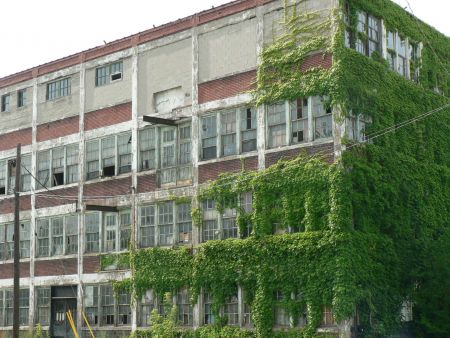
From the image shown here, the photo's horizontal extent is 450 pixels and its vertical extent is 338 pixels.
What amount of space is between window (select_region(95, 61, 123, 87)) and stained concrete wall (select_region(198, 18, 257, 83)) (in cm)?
471

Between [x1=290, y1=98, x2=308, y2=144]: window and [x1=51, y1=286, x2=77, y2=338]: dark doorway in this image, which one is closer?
[x1=290, y1=98, x2=308, y2=144]: window

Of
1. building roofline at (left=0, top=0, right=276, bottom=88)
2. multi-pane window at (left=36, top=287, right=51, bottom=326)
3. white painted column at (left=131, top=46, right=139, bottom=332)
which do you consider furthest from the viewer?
multi-pane window at (left=36, top=287, right=51, bottom=326)

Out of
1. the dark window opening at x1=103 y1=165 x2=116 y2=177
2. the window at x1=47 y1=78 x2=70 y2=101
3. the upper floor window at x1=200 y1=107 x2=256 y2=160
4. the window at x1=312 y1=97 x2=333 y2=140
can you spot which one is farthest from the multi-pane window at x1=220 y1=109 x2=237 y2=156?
the window at x1=47 y1=78 x2=70 y2=101

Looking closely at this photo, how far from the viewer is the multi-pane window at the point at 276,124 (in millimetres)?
26766

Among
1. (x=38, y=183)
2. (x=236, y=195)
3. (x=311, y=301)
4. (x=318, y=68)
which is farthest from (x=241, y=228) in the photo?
(x=38, y=183)

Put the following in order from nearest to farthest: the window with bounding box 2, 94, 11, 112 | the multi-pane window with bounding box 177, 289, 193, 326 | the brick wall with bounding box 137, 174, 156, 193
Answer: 1. the multi-pane window with bounding box 177, 289, 193, 326
2. the brick wall with bounding box 137, 174, 156, 193
3. the window with bounding box 2, 94, 11, 112

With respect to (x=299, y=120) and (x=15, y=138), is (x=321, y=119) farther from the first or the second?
(x=15, y=138)

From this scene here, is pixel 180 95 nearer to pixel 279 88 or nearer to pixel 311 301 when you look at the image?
pixel 279 88

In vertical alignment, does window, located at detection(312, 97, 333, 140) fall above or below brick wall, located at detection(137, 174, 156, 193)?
above

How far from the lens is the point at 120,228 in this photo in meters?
31.7

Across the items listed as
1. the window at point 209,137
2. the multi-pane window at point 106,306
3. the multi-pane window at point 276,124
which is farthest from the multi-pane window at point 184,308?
the multi-pane window at point 276,124

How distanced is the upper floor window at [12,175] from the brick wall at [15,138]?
71 centimetres

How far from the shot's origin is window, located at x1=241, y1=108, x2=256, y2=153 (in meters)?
27.6

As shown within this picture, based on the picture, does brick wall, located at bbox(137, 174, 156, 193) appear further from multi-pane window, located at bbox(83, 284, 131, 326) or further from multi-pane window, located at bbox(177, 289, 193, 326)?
multi-pane window, located at bbox(177, 289, 193, 326)
